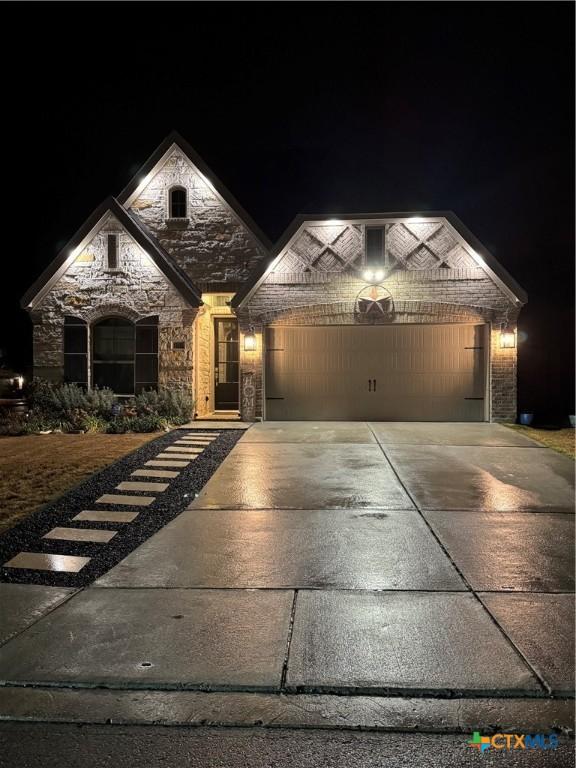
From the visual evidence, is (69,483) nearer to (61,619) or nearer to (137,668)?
(61,619)

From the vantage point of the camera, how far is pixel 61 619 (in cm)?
390

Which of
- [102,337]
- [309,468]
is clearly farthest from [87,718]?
[102,337]

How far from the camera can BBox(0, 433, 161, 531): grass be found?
7051 mm

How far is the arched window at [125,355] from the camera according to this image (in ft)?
51.1

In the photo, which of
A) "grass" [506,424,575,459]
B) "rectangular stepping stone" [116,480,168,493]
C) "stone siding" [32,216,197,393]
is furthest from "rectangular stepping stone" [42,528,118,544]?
"stone siding" [32,216,197,393]

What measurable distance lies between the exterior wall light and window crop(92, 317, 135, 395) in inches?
258

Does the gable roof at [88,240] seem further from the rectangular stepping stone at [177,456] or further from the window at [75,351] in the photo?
the rectangular stepping stone at [177,456]

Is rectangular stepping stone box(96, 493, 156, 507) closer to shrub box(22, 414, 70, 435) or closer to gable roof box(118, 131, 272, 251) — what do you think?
shrub box(22, 414, 70, 435)

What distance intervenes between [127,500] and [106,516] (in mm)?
671

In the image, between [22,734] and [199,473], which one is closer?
[22,734]

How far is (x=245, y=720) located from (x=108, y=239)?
48.0ft

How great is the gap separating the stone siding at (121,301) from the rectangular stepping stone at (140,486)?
7.56 meters

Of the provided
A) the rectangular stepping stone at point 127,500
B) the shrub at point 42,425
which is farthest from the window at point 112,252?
the rectangular stepping stone at point 127,500

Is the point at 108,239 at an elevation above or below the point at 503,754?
above
